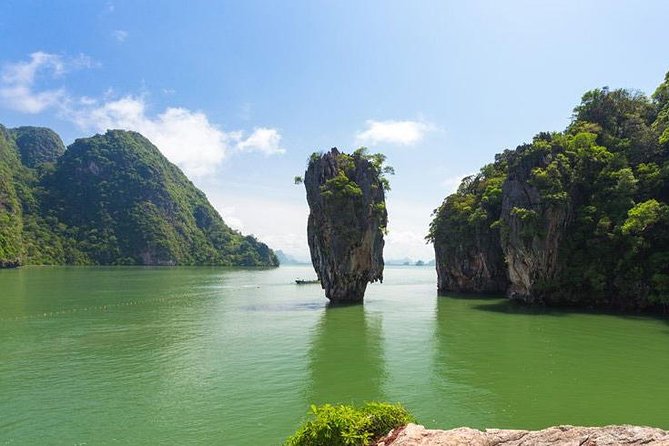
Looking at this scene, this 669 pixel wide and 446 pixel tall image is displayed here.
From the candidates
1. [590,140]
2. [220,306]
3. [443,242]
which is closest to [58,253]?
[220,306]

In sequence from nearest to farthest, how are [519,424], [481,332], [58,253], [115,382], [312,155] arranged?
[519,424]
[115,382]
[481,332]
[312,155]
[58,253]

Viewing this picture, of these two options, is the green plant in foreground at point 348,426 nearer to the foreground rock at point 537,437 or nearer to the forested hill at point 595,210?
the foreground rock at point 537,437

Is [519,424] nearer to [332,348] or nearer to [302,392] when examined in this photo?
[302,392]

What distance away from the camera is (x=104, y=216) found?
165 metres

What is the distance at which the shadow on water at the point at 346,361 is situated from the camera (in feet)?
54.6

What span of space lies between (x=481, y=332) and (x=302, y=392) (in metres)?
16.9

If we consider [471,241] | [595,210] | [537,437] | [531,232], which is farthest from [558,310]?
[537,437]

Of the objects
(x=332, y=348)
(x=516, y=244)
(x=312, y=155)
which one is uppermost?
(x=312, y=155)

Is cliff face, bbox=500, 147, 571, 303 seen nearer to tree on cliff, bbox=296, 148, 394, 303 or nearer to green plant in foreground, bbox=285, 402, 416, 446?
tree on cliff, bbox=296, 148, 394, 303

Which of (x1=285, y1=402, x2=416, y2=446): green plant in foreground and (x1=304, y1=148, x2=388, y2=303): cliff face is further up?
(x1=304, y1=148, x2=388, y2=303): cliff face

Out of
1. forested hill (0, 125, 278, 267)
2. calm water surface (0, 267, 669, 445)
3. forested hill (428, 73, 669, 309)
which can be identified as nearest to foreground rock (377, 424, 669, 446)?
calm water surface (0, 267, 669, 445)

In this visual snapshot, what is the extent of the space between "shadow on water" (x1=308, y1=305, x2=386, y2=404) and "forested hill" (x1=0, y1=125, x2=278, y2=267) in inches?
4945

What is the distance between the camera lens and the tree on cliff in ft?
146

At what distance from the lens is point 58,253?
14175 centimetres
